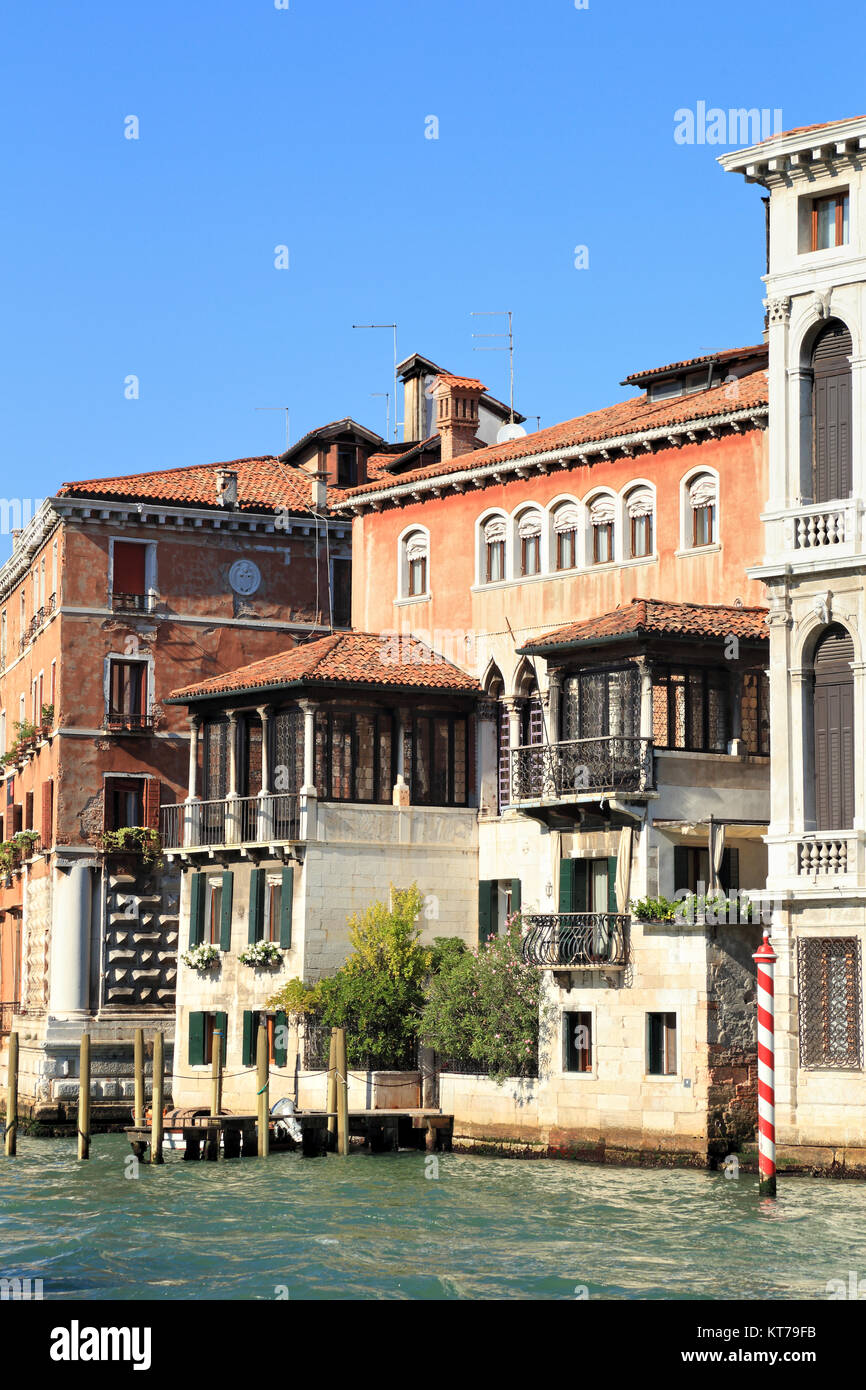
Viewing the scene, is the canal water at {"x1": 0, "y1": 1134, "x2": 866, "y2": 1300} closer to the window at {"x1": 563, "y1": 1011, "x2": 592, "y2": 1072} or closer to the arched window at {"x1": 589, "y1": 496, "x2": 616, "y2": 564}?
the window at {"x1": 563, "y1": 1011, "x2": 592, "y2": 1072}

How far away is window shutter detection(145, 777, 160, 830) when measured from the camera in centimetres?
5134

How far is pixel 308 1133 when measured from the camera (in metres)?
38.5

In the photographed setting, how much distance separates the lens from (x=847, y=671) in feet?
109

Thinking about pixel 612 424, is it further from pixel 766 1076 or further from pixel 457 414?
pixel 766 1076

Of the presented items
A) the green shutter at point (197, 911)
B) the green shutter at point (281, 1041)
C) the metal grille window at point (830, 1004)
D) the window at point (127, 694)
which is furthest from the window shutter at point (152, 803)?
the metal grille window at point (830, 1004)

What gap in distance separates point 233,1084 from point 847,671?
650 inches

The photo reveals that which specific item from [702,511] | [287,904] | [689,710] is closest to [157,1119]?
[287,904]

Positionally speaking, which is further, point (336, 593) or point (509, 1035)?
point (336, 593)

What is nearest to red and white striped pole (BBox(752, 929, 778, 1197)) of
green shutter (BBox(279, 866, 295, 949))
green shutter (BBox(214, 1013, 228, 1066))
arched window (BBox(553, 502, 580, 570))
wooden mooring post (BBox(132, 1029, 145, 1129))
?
wooden mooring post (BBox(132, 1029, 145, 1129))

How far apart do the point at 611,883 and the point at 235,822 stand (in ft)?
30.7

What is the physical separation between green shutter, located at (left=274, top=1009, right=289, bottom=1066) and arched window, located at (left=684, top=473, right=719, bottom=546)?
11.4 metres
